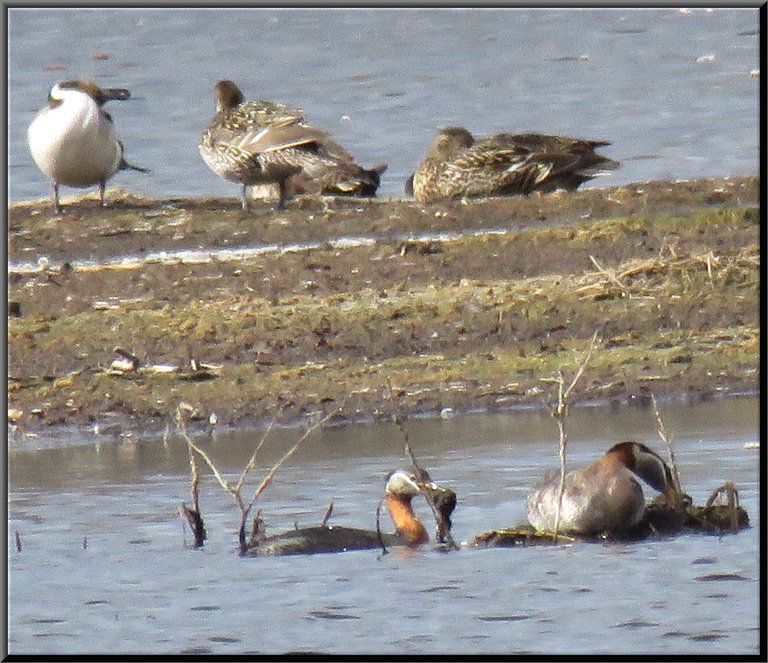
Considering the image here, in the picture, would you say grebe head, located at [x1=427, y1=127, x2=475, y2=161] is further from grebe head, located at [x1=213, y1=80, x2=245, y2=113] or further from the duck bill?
the duck bill

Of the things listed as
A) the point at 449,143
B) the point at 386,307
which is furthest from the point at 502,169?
the point at 386,307

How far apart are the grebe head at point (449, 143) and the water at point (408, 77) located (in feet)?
Answer: 2.78

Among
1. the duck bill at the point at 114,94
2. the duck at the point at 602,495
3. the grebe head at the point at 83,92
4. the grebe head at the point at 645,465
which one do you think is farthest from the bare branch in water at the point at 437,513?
the duck bill at the point at 114,94

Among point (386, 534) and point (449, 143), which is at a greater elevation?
point (449, 143)

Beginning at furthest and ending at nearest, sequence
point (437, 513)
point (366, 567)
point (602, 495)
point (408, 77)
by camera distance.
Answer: point (408, 77)
point (437, 513)
point (602, 495)
point (366, 567)

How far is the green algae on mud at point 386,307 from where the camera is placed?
988 cm

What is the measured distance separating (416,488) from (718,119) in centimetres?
988

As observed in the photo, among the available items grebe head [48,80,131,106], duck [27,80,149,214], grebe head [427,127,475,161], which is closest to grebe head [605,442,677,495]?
grebe head [427,127,475,161]

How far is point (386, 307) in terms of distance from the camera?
36.1ft

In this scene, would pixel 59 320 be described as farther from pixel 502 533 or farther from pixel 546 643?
pixel 546 643

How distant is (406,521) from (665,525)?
0.97m

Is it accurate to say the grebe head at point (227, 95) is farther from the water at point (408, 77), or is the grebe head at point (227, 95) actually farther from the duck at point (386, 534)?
the duck at point (386, 534)

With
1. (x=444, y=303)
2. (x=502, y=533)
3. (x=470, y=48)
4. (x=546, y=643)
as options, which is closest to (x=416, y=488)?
(x=502, y=533)

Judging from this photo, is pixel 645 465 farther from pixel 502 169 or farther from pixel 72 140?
pixel 72 140
